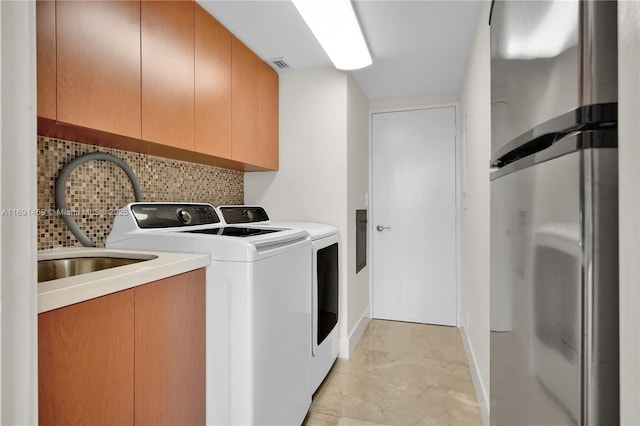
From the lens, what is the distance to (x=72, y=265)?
1340mm

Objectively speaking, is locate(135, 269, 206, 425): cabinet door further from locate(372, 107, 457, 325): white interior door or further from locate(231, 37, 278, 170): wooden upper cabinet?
locate(372, 107, 457, 325): white interior door

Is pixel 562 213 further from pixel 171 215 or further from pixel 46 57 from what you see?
pixel 171 215

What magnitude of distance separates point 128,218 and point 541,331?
5.31 ft

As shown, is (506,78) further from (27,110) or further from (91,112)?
(91,112)

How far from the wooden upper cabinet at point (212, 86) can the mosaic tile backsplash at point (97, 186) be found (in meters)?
0.37

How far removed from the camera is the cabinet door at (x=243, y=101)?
2072mm

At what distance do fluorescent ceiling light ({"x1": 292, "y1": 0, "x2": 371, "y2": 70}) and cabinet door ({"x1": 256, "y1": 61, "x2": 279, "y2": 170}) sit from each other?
56cm

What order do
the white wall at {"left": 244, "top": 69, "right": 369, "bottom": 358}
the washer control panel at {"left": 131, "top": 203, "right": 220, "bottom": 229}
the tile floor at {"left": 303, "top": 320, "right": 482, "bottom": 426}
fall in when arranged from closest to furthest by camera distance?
the washer control panel at {"left": 131, "top": 203, "right": 220, "bottom": 229}, the tile floor at {"left": 303, "top": 320, "right": 482, "bottom": 426}, the white wall at {"left": 244, "top": 69, "right": 369, "bottom": 358}

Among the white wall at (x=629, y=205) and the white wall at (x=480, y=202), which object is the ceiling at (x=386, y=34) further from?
the white wall at (x=629, y=205)

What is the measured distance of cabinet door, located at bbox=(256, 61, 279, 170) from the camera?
2.40 m

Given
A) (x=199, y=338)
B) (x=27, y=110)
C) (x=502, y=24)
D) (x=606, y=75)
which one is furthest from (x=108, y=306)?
(x=502, y=24)

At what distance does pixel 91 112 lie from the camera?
1.21 metres

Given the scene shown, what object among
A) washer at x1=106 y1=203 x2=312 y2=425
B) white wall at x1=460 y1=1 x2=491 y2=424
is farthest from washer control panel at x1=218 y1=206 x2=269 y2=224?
white wall at x1=460 y1=1 x2=491 y2=424

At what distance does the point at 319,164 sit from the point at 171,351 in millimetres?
1770
